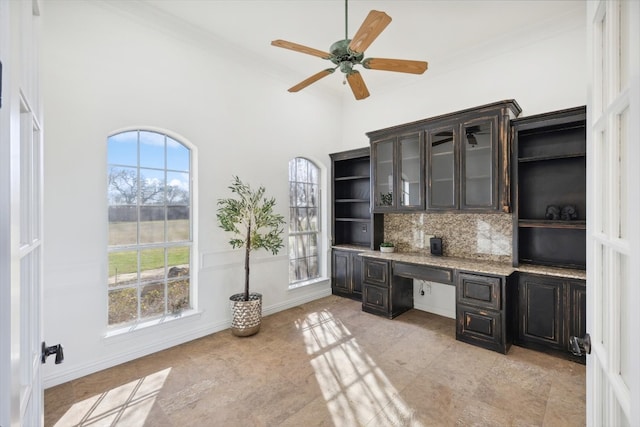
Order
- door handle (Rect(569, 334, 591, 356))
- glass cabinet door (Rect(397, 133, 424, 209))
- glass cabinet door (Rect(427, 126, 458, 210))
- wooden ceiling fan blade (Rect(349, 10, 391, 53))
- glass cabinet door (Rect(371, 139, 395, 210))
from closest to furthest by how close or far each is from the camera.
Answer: door handle (Rect(569, 334, 591, 356)) < wooden ceiling fan blade (Rect(349, 10, 391, 53)) < glass cabinet door (Rect(427, 126, 458, 210)) < glass cabinet door (Rect(397, 133, 424, 209)) < glass cabinet door (Rect(371, 139, 395, 210))

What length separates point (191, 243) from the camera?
365cm

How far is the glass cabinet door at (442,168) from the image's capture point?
3750 mm

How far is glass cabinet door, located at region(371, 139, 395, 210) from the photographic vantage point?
14.4 ft

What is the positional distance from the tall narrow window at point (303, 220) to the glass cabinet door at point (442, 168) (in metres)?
2.08

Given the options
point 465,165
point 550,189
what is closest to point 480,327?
point 550,189

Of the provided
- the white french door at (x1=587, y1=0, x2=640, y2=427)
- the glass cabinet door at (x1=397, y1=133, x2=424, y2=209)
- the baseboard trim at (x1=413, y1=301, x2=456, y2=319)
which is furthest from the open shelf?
the white french door at (x1=587, y1=0, x2=640, y2=427)

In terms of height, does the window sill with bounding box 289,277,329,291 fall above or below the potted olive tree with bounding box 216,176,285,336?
below

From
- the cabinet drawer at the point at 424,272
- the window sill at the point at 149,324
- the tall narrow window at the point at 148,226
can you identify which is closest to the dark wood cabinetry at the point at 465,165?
the cabinet drawer at the point at 424,272

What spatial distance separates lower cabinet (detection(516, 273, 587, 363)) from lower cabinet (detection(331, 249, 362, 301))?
225 centimetres

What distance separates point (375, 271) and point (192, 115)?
319 centimetres

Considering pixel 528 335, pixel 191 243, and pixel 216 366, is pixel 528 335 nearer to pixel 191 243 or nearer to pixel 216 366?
pixel 216 366

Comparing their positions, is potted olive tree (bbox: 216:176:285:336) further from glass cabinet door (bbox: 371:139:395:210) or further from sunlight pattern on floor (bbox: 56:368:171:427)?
glass cabinet door (bbox: 371:139:395:210)

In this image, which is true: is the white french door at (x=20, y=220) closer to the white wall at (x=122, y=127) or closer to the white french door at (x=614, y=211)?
the white french door at (x=614, y=211)

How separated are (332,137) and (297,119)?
90 centimetres
